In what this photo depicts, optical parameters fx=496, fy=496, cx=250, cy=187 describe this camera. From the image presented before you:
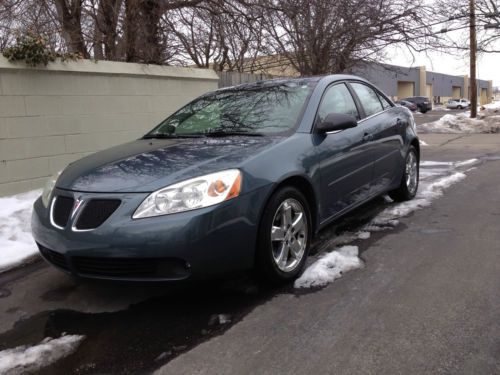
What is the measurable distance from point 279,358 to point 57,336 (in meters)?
1.43

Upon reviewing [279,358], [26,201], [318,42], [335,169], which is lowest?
[279,358]

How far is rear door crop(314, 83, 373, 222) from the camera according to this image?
4.11 m

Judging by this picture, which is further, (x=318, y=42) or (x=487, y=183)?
(x=318, y=42)

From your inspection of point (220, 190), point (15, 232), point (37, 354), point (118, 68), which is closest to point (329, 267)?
point (220, 190)

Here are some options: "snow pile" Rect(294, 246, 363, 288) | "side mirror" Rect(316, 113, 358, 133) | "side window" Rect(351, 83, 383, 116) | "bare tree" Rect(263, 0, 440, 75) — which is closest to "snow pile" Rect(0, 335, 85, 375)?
"snow pile" Rect(294, 246, 363, 288)

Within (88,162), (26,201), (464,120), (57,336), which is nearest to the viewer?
(57,336)

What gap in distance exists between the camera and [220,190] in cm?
315

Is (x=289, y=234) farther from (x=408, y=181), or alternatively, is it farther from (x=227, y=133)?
(x=408, y=181)

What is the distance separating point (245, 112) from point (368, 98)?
1.68m

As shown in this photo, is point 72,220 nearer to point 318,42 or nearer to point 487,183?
point 487,183

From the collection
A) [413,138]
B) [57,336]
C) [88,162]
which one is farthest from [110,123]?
[57,336]

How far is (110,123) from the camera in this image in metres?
7.73

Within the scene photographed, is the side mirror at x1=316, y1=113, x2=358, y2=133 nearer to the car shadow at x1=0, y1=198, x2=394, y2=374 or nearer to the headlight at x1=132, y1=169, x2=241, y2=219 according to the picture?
the headlight at x1=132, y1=169, x2=241, y2=219

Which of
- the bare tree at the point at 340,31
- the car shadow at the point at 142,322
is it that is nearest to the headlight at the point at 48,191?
the car shadow at the point at 142,322
